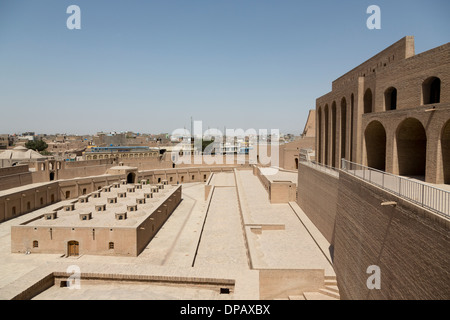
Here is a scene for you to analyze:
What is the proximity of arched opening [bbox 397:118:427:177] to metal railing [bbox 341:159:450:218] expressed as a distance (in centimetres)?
209

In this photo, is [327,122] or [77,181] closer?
[327,122]

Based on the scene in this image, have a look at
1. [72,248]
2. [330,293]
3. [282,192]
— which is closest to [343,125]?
[282,192]

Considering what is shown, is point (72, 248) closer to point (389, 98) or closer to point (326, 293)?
point (326, 293)

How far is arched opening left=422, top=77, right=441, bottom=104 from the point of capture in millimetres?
9303

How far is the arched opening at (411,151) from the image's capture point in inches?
367

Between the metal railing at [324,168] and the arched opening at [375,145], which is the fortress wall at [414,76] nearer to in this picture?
the arched opening at [375,145]

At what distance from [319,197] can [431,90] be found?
269 inches

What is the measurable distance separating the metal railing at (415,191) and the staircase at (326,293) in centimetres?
406
